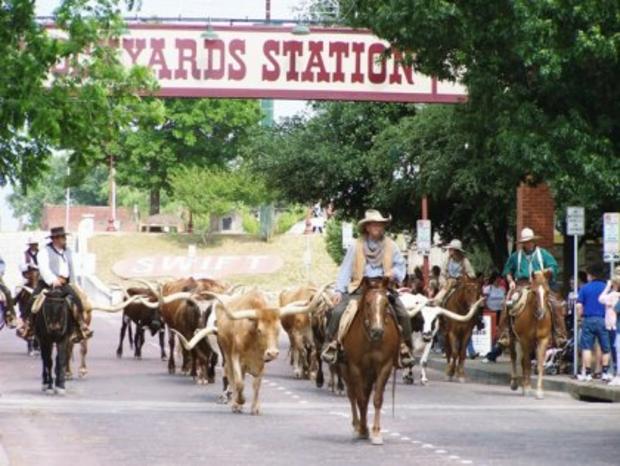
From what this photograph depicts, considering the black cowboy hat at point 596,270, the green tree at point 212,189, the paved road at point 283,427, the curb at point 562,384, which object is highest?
the green tree at point 212,189

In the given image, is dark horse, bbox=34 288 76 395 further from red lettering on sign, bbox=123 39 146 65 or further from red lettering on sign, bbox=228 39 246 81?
red lettering on sign, bbox=228 39 246 81

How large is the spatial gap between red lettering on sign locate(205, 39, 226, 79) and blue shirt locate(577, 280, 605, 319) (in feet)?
36.3

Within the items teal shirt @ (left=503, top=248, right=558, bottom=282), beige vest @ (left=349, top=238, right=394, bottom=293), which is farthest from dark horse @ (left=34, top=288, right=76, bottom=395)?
beige vest @ (left=349, top=238, right=394, bottom=293)

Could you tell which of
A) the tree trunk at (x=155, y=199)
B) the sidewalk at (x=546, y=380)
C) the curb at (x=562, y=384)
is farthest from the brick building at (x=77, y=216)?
the curb at (x=562, y=384)

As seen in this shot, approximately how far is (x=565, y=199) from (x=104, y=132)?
7543mm

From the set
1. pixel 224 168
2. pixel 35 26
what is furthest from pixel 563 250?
pixel 224 168

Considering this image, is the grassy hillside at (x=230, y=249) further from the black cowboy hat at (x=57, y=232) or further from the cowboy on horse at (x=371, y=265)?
the cowboy on horse at (x=371, y=265)

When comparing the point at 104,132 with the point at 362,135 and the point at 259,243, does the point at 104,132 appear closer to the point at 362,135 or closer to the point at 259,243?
the point at 362,135

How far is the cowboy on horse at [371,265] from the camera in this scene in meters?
20.0

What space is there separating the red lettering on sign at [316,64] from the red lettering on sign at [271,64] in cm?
55

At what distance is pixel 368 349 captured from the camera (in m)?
19.7

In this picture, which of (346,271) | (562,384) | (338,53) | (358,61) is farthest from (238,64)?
(346,271)

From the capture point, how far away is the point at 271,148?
51.1 m

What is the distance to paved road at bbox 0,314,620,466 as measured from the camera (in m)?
17.6
